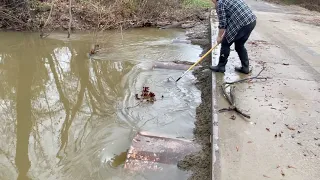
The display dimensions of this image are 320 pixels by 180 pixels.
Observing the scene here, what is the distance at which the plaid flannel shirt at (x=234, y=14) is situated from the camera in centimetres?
569

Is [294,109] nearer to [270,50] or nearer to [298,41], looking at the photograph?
[270,50]

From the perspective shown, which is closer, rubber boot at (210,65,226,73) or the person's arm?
the person's arm

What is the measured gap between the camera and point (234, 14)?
5715mm

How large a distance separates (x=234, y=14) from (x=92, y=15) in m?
7.55

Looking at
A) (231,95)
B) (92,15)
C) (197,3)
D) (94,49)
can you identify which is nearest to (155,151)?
(231,95)

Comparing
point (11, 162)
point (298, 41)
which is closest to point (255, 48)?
point (298, 41)

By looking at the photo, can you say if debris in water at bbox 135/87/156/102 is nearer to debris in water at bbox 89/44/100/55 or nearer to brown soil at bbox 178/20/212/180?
brown soil at bbox 178/20/212/180

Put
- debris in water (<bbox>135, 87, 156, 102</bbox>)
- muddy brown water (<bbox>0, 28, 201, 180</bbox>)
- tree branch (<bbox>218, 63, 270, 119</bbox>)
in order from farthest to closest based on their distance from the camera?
debris in water (<bbox>135, 87, 156, 102</bbox>) < tree branch (<bbox>218, 63, 270, 119</bbox>) < muddy brown water (<bbox>0, 28, 201, 180</bbox>)

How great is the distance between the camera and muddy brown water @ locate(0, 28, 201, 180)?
14.2ft

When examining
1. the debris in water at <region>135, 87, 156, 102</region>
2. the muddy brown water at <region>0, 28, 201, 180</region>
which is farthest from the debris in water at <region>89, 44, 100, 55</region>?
the debris in water at <region>135, 87, 156, 102</region>

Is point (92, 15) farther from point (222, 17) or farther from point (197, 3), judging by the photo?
point (222, 17)

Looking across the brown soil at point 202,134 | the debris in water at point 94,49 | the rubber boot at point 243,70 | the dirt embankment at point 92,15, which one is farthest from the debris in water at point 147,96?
the dirt embankment at point 92,15

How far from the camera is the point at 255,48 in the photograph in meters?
8.33

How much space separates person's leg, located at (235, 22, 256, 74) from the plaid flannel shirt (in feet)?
0.34
